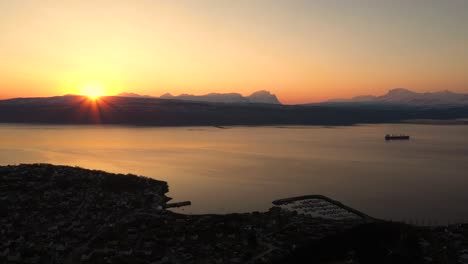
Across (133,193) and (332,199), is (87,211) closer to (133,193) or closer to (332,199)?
(133,193)

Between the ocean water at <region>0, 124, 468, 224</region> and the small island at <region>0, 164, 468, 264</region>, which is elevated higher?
the small island at <region>0, 164, 468, 264</region>

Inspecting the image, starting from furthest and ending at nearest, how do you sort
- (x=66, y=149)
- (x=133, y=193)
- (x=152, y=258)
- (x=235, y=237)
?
(x=66, y=149)
(x=133, y=193)
(x=235, y=237)
(x=152, y=258)

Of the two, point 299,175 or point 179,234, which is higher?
point 179,234

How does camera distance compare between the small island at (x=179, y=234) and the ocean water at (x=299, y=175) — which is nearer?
the small island at (x=179, y=234)

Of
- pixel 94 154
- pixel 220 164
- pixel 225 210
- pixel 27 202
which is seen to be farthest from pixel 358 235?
pixel 94 154

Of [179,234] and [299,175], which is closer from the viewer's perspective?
[179,234]

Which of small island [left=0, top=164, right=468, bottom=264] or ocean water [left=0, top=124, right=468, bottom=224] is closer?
small island [left=0, top=164, right=468, bottom=264]

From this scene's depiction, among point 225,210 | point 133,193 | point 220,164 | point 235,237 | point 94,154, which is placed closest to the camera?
point 235,237

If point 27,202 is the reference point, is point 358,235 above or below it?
above
